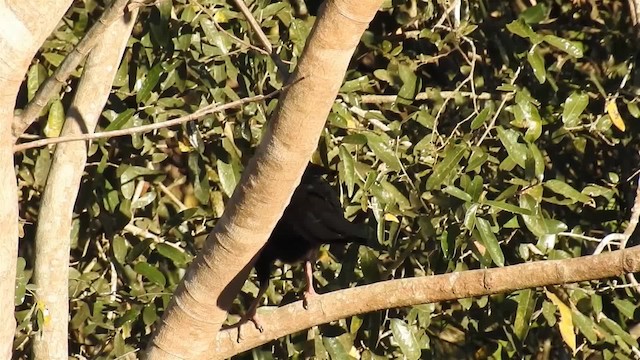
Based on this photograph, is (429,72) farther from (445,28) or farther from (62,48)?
(62,48)

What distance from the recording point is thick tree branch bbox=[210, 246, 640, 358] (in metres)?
2.59

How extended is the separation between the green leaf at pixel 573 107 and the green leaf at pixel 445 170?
1.97 feet

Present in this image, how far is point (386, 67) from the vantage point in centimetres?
449

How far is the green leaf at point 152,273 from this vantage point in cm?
363

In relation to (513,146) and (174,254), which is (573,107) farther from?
(174,254)

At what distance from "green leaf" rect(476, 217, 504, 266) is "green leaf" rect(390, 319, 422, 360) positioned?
1.47 feet

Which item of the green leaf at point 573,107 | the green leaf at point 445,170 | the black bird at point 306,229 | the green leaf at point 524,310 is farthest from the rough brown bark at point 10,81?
the green leaf at point 573,107

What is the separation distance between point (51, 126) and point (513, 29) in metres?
1.73

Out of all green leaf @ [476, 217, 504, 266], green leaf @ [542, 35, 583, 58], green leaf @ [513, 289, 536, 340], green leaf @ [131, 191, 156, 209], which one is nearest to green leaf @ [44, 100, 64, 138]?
green leaf @ [131, 191, 156, 209]

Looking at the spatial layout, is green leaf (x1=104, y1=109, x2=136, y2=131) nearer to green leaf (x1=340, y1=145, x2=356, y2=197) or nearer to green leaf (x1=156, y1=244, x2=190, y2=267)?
green leaf (x1=156, y1=244, x2=190, y2=267)

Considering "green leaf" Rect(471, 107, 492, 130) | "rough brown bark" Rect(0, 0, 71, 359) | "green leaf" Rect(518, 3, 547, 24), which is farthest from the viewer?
"green leaf" Rect(518, 3, 547, 24)

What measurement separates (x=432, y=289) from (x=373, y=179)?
910 millimetres

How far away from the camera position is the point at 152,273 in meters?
3.63

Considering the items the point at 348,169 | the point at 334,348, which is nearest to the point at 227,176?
the point at 348,169
